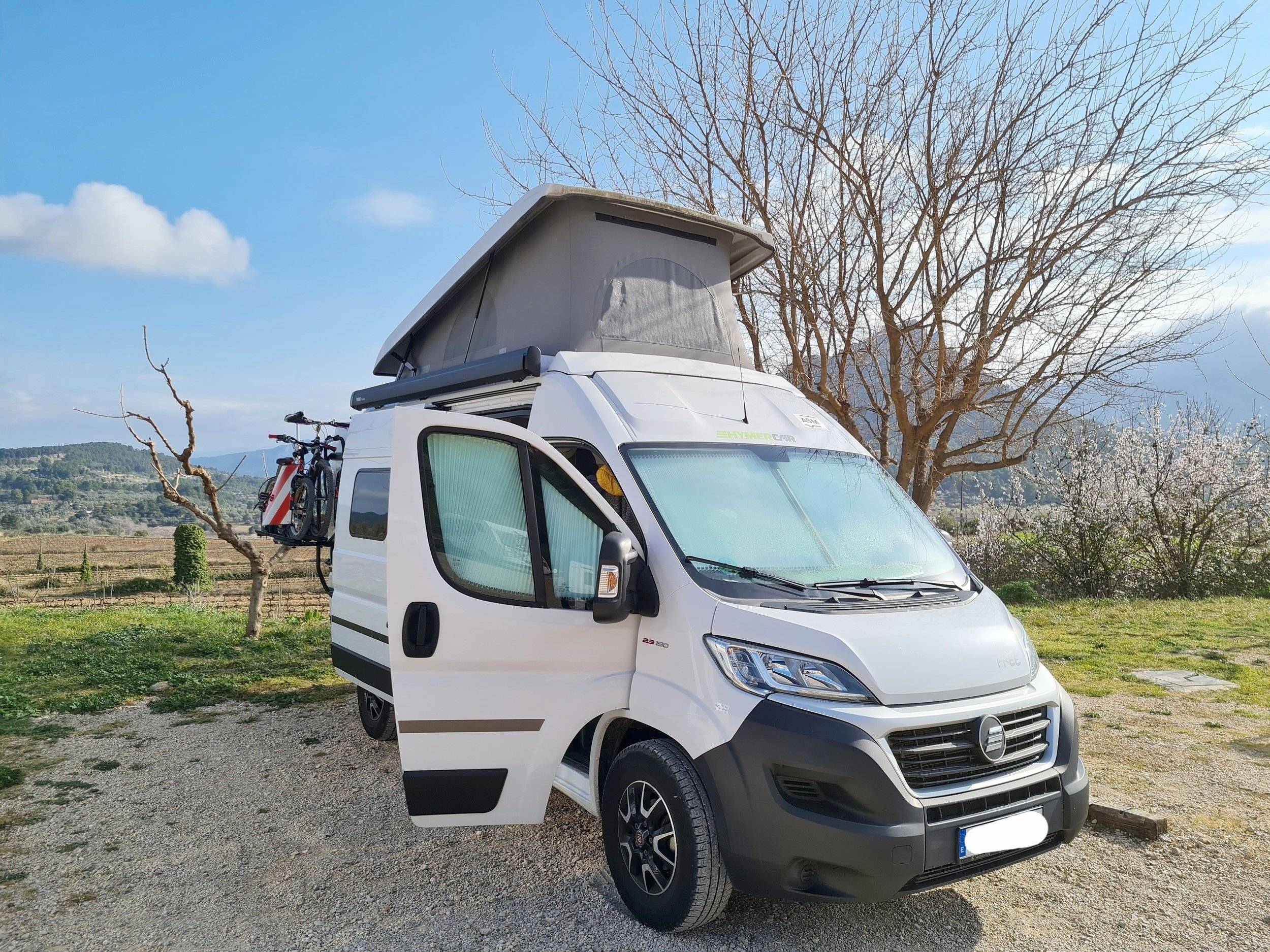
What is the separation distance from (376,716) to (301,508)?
219 centimetres

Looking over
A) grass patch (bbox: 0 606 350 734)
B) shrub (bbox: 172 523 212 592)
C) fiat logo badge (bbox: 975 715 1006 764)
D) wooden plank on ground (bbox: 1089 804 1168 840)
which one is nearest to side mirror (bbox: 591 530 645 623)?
fiat logo badge (bbox: 975 715 1006 764)

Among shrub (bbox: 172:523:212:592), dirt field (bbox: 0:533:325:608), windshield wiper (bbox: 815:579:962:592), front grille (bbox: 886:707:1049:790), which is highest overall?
windshield wiper (bbox: 815:579:962:592)

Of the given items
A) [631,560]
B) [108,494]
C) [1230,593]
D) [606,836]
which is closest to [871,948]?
[606,836]

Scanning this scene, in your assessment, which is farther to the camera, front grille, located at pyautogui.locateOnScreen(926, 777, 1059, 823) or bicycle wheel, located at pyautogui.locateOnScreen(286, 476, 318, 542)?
bicycle wheel, located at pyautogui.locateOnScreen(286, 476, 318, 542)

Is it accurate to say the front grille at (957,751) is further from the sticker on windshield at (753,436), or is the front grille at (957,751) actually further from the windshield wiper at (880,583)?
the sticker on windshield at (753,436)

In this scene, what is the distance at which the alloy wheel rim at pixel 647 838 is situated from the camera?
11.2 ft

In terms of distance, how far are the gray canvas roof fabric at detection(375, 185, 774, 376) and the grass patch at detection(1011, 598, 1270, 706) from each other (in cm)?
496

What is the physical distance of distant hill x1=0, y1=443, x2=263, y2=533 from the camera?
8844cm

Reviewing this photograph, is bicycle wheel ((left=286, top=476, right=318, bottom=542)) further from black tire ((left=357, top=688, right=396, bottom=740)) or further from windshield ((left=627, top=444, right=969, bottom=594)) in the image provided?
windshield ((left=627, top=444, right=969, bottom=594))

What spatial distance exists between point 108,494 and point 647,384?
444ft

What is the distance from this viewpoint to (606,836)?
3.71 meters

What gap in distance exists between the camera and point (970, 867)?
10.4ft

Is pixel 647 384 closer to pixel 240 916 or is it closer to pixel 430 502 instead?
pixel 430 502

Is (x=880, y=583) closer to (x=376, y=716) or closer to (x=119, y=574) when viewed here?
(x=376, y=716)
